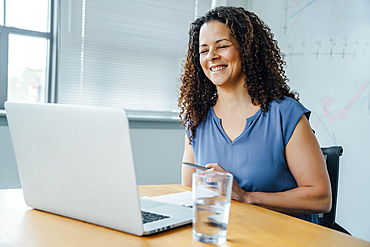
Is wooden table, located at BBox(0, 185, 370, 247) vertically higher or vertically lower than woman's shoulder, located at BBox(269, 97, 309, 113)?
lower

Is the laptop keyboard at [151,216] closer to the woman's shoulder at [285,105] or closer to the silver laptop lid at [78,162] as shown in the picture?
the silver laptop lid at [78,162]

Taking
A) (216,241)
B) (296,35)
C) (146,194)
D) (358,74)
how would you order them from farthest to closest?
1. (296,35)
2. (358,74)
3. (146,194)
4. (216,241)

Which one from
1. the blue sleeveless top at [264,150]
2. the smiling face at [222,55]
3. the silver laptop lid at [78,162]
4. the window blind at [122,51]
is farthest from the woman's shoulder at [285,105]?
the window blind at [122,51]

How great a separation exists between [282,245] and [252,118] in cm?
66

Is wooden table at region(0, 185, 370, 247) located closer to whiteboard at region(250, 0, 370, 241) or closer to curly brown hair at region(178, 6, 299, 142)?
curly brown hair at region(178, 6, 299, 142)

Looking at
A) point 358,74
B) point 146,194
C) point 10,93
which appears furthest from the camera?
point 10,93

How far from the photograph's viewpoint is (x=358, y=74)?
6.76ft

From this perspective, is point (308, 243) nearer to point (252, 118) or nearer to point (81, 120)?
point (81, 120)

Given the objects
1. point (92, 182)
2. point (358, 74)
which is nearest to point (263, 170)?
point (92, 182)

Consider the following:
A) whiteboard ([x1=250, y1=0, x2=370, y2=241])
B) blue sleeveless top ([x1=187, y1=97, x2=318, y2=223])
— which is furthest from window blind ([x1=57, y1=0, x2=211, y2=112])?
blue sleeveless top ([x1=187, y1=97, x2=318, y2=223])

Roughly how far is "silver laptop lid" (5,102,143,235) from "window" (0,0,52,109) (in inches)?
70.7

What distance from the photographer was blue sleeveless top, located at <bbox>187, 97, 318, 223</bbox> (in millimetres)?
1166

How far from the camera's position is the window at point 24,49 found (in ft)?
7.59

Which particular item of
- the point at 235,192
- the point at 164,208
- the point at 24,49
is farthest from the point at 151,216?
the point at 24,49
